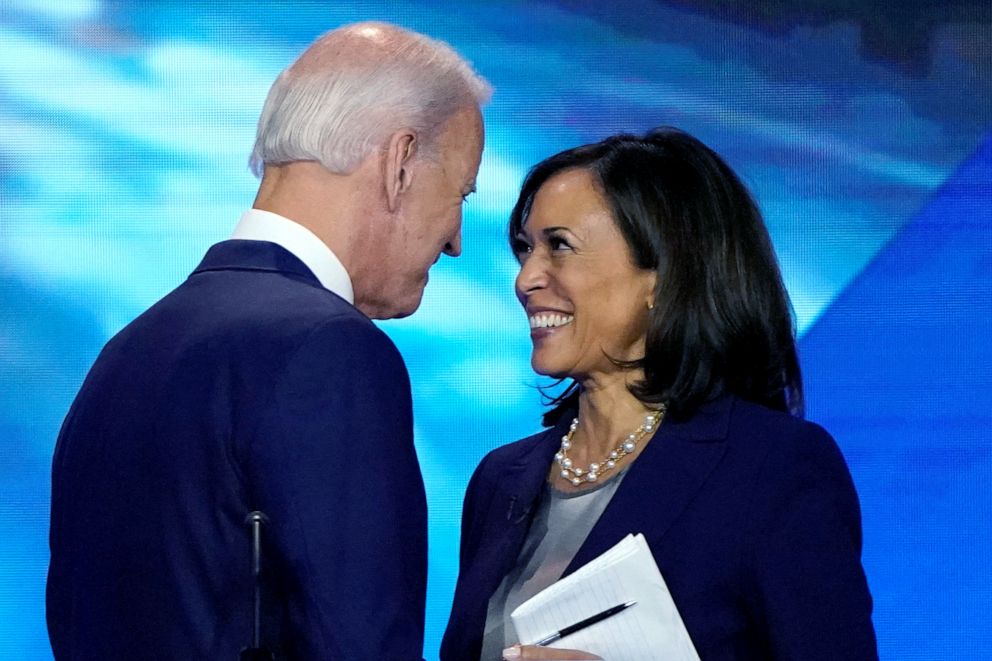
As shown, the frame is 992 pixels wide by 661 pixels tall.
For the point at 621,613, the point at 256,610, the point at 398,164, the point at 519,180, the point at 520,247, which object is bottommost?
the point at 256,610

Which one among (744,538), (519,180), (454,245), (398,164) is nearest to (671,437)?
(744,538)

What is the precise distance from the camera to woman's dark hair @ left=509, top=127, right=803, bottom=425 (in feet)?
6.88

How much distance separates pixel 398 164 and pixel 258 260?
0.66 ft

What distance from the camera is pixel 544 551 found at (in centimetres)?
207

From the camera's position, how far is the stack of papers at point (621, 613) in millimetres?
1799

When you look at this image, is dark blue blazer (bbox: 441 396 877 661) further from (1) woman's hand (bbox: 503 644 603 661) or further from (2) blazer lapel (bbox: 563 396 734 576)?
(1) woman's hand (bbox: 503 644 603 661)

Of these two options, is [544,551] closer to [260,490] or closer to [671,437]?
[671,437]

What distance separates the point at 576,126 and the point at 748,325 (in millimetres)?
1580

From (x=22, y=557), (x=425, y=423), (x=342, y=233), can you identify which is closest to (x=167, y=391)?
(x=342, y=233)

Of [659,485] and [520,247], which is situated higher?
[520,247]

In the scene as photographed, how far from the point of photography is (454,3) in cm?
362

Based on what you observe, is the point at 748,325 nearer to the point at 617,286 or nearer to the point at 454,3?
the point at 617,286

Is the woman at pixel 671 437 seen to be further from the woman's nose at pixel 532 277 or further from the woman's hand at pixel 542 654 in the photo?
the woman's hand at pixel 542 654

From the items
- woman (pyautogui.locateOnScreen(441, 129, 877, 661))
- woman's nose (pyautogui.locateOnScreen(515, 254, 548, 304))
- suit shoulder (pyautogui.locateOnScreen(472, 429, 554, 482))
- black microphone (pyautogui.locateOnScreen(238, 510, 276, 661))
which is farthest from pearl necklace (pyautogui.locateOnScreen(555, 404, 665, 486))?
black microphone (pyautogui.locateOnScreen(238, 510, 276, 661))
